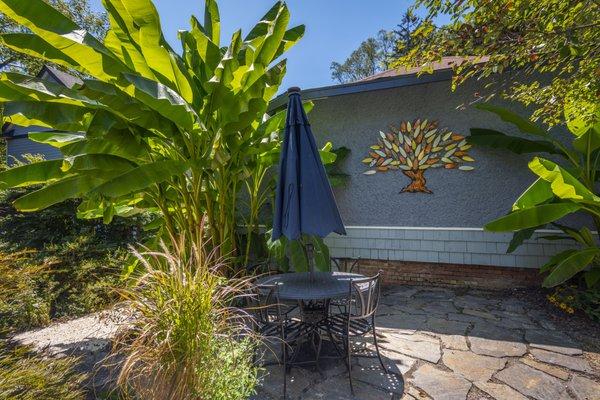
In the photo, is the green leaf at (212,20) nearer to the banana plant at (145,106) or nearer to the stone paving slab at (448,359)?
the banana plant at (145,106)

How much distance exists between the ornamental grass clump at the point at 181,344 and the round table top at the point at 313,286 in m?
0.85

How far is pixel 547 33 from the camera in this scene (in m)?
3.15

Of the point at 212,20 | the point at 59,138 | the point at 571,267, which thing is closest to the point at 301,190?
the point at 212,20

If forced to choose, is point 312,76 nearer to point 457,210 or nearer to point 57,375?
point 457,210

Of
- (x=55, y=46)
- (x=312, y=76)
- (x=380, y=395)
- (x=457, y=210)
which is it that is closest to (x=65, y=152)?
(x=55, y=46)

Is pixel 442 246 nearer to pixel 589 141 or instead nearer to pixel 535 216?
pixel 535 216

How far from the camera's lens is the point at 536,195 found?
395cm

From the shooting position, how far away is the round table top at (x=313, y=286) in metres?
2.99

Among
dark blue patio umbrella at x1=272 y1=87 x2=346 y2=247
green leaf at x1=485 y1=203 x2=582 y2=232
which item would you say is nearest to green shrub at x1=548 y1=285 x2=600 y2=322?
green leaf at x1=485 y1=203 x2=582 y2=232

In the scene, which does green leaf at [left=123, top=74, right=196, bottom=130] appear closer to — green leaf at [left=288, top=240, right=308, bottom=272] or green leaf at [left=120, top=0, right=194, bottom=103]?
green leaf at [left=120, top=0, right=194, bottom=103]

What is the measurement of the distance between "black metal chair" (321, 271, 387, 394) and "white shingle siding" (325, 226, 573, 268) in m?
3.25

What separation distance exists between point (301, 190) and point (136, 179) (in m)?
1.93

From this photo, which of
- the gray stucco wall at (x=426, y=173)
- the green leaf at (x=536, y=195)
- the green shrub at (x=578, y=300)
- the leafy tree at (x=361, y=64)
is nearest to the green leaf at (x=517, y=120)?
the gray stucco wall at (x=426, y=173)

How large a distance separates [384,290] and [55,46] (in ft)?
19.8
